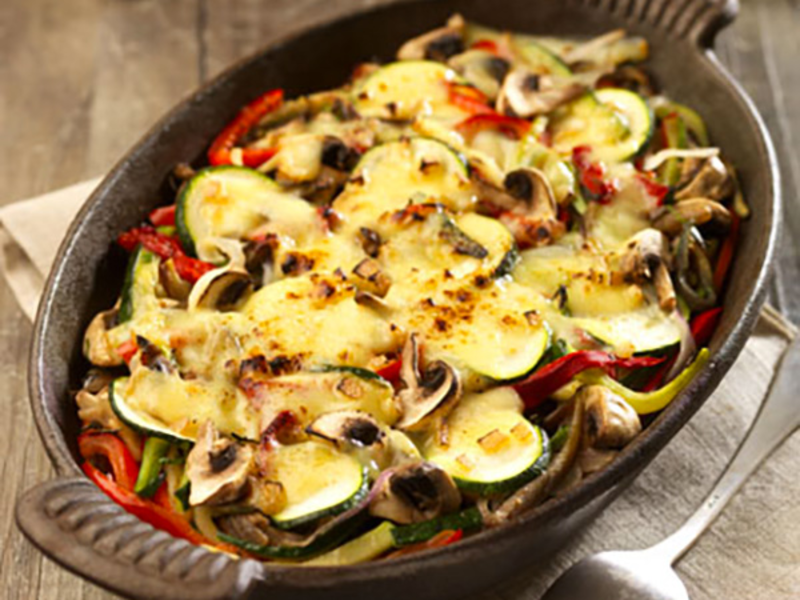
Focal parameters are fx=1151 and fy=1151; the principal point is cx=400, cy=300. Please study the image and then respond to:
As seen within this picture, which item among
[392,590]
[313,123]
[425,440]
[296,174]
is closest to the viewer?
[392,590]

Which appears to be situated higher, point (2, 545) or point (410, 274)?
point (410, 274)

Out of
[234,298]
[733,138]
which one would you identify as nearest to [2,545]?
[234,298]

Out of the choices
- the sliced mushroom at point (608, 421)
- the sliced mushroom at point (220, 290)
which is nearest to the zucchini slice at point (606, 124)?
the sliced mushroom at point (608, 421)

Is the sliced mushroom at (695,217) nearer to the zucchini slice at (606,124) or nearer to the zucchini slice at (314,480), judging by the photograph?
the zucchini slice at (606,124)

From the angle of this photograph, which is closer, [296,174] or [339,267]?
[339,267]

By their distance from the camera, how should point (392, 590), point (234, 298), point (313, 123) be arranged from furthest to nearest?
point (313, 123)
point (234, 298)
point (392, 590)

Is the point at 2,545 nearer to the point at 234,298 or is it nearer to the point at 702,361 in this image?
the point at 234,298

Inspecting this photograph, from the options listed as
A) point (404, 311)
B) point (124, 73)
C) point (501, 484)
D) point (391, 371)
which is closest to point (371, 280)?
point (404, 311)
